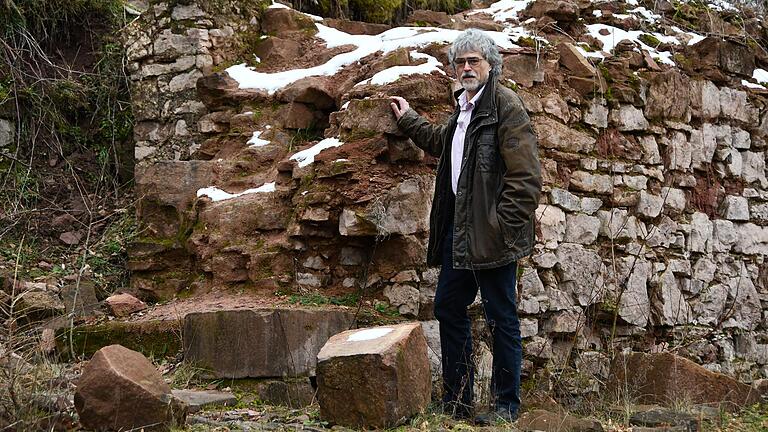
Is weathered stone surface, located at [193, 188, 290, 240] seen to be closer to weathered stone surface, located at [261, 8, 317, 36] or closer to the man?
the man

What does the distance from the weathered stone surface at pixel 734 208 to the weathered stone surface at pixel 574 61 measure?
6.06ft

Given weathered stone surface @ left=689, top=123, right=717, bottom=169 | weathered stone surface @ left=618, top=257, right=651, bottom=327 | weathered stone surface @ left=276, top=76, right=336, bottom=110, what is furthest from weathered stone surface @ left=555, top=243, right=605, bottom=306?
weathered stone surface @ left=276, top=76, right=336, bottom=110

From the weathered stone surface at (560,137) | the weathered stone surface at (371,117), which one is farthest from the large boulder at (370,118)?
the weathered stone surface at (560,137)

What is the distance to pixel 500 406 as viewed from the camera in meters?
4.70

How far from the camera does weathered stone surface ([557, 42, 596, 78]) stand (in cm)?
669

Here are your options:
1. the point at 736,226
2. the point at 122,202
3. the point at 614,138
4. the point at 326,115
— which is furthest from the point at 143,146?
the point at 736,226

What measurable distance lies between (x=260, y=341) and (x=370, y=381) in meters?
1.26

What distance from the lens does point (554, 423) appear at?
14.1ft

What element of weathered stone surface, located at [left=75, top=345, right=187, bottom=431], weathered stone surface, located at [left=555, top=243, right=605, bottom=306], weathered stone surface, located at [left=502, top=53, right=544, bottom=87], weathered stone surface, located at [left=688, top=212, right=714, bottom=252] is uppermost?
weathered stone surface, located at [left=502, top=53, right=544, bottom=87]

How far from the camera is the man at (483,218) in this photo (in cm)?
459

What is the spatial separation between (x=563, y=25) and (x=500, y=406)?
3.77m

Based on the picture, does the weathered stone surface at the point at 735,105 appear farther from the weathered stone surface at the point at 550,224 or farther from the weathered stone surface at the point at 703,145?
the weathered stone surface at the point at 550,224

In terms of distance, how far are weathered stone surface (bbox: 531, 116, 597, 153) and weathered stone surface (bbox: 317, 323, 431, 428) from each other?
8.12 feet

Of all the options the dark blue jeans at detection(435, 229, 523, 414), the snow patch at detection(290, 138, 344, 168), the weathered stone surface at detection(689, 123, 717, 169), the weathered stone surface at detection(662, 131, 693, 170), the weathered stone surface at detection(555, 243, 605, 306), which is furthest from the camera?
the weathered stone surface at detection(689, 123, 717, 169)
